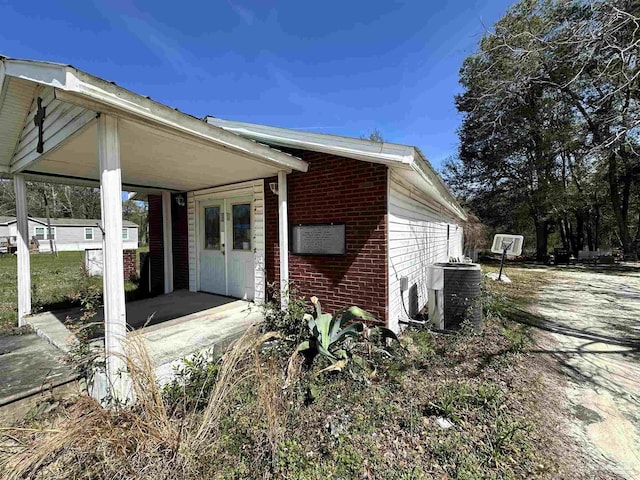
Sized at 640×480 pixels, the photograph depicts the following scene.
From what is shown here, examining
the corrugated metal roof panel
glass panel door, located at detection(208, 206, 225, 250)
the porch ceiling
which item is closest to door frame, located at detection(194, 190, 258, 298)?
glass panel door, located at detection(208, 206, 225, 250)

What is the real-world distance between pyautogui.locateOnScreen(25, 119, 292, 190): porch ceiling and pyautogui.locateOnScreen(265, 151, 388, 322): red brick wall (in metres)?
0.74

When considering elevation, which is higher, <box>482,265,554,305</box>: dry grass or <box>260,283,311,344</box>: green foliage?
<box>260,283,311,344</box>: green foliage

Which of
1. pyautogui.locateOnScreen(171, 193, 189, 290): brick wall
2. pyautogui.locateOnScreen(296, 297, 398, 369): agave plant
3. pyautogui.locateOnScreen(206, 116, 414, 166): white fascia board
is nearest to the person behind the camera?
pyautogui.locateOnScreen(296, 297, 398, 369): agave plant

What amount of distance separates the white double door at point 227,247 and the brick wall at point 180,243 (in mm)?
499

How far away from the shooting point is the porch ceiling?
117 inches

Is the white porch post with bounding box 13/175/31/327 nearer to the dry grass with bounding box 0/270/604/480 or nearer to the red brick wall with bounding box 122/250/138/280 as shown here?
the dry grass with bounding box 0/270/604/480

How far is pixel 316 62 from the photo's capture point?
26.8 feet

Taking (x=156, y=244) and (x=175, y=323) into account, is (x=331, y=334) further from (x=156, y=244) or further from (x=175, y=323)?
(x=156, y=244)

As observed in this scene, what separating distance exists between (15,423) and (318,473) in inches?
106

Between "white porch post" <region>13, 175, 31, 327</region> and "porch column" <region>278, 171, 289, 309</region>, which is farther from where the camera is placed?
"porch column" <region>278, 171, 289, 309</region>

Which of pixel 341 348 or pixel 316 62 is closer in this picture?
pixel 341 348

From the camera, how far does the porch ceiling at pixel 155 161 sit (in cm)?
297

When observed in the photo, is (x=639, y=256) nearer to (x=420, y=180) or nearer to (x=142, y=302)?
(x=420, y=180)

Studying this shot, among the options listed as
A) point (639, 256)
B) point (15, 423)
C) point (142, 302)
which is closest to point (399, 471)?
point (15, 423)
